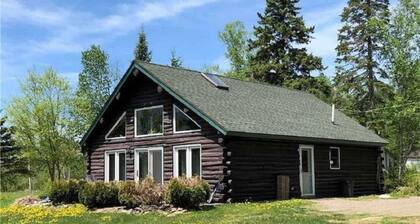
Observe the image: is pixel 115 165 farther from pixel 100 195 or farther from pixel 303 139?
pixel 303 139

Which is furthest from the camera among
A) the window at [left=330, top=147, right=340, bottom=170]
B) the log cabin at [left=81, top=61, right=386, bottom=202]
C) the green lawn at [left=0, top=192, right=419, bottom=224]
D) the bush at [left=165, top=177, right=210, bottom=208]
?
the window at [left=330, top=147, right=340, bottom=170]

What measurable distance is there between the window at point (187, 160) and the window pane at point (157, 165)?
1.15 metres

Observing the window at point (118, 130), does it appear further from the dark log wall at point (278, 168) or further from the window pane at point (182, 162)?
the dark log wall at point (278, 168)

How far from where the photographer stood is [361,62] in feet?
132

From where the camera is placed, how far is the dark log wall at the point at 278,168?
19859mm

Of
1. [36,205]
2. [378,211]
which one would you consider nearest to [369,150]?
[378,211]

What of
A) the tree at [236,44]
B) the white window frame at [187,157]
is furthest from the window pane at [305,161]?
the tree at [236,44]

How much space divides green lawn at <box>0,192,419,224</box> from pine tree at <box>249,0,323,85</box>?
28.0 meters

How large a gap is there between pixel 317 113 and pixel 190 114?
853 cm

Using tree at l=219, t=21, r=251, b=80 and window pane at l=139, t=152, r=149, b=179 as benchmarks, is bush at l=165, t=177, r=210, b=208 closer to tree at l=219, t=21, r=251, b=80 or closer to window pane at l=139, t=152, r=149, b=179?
window pane at l=139, t=152, r=149, b=179

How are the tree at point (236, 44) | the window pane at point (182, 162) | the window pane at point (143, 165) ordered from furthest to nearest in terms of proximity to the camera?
the tree at point (236, 44)
the window pane at point (143, 165)
the window pane at point (182, 162)

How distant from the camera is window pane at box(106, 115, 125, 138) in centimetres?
2467

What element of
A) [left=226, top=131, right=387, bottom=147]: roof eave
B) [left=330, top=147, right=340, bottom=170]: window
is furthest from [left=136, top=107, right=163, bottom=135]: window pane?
[left=330, top=147, right=340, bottom=170]: window

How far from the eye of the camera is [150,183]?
17844 millimetres
